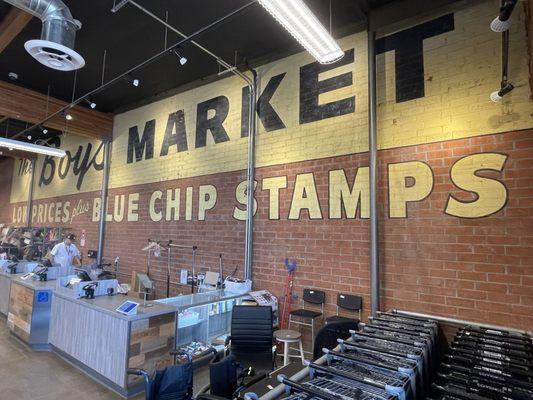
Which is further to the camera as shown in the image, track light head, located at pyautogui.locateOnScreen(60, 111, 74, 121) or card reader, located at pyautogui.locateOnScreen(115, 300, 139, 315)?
track light head, located at pyautogui.locateOnScreen(60, 111, 74, 121)

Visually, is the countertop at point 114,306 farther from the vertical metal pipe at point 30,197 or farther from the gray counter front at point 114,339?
the vertical metal pipe at point 30,197

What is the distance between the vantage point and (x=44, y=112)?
6516 millimetres

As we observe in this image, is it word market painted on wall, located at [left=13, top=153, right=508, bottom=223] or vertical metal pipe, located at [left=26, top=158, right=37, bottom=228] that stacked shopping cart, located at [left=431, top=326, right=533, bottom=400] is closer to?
word market painted on wall, located at [left=13, top=153, right=508, bottom=223]

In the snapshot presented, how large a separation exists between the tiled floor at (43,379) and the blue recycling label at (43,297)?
0.65 metres

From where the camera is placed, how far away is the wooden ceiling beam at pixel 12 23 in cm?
380

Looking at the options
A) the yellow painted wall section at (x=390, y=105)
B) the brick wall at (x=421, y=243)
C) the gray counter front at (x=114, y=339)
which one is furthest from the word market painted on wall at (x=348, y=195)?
the gray counter front at (x=114, y=339)

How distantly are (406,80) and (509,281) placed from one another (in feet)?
7.67

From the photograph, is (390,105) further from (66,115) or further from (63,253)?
(63,253)

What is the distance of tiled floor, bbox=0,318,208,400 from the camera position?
322 centimetres

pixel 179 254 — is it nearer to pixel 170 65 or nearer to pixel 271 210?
pixel 271 210

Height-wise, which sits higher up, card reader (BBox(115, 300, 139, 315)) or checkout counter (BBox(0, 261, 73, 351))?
card reader (BBox(115, 300, 139, 315))

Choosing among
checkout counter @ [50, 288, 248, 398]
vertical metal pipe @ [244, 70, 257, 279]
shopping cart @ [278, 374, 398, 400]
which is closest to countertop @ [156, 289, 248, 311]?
checkout counter @ [50, 288, 248, 398]

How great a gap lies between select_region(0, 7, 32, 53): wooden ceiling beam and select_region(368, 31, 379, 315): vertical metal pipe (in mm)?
4107

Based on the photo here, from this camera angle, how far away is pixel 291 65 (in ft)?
15.5
